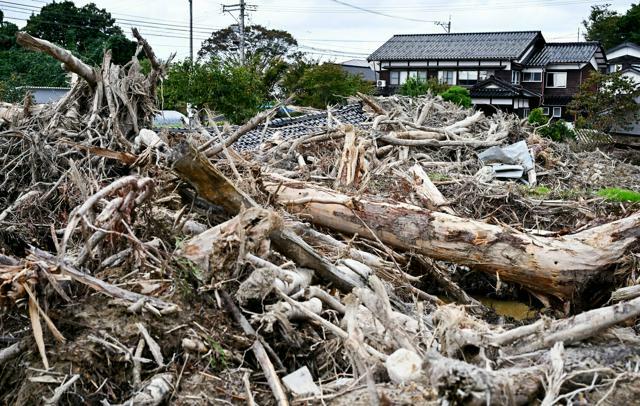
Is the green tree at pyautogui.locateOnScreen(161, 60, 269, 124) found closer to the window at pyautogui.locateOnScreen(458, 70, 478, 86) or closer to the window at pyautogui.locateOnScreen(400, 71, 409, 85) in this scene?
the window at pyautogui.locateOnScreen(400, 71, 409, 85)

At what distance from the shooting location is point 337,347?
3553 millimetres

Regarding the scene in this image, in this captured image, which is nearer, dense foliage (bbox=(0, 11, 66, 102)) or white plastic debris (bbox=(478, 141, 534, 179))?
white plastic debris (bbox=(478, 141, 534, 179))

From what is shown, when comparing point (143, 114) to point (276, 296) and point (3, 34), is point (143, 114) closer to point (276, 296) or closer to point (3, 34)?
point (276, 296)

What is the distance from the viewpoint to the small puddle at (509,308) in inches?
262

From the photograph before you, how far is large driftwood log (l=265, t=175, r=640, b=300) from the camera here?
17.1 ft

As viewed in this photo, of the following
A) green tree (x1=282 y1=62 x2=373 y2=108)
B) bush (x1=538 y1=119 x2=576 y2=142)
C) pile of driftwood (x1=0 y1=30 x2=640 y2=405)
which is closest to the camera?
pile of driftwood (x1=0 y1=30 x2=640 y2=405)

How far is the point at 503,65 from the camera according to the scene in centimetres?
3045

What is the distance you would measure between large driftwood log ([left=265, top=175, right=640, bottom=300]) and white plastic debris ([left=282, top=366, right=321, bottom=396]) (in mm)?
1998

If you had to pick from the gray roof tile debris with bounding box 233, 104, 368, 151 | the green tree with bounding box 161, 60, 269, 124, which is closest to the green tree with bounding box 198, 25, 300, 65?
the green tree with bounding box 161, 60, 269, 124

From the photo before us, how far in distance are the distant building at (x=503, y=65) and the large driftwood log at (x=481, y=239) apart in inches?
954

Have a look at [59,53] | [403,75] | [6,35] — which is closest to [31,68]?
[6,35]

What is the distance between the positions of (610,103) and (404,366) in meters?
20.1

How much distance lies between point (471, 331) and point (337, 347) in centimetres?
67

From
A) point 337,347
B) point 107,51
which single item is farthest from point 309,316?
point 107,51
